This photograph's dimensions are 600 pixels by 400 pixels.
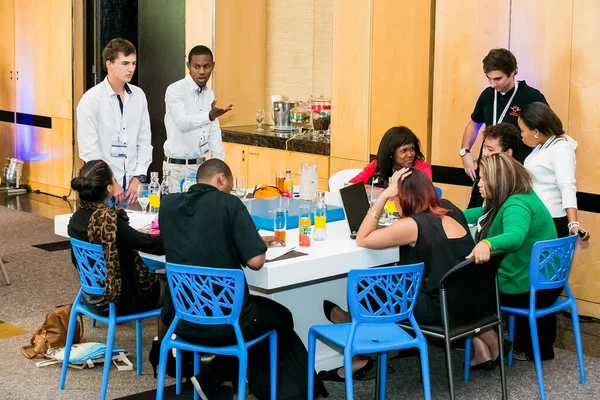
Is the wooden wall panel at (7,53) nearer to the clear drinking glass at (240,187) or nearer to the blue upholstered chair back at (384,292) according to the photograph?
the clear drinking glass at (240,187)

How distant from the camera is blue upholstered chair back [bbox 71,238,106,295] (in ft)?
14.4

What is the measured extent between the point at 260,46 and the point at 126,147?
3.26m

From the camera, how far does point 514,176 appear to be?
15.1ft

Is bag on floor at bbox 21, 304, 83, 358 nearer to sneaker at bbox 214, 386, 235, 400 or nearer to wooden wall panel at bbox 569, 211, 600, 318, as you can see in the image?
sneaker at bbox 214, 386, 235, 400

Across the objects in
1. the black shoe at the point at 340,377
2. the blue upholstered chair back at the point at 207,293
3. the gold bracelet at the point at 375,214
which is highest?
the gold bracelet at the point at 375,214

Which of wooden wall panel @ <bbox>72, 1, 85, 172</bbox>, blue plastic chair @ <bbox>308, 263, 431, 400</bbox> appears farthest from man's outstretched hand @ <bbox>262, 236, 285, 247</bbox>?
wooden wall panel @ <bbox>72, 1, 85, 172</bbox>

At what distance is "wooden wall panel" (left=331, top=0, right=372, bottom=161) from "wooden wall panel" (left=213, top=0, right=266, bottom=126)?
153 cm

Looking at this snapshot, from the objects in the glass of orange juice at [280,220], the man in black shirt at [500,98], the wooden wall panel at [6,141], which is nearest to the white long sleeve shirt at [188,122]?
the man in black shirt at [500,98]

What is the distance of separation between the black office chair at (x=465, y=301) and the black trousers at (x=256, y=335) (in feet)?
1.83

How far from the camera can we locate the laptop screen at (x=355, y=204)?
15.6 feet

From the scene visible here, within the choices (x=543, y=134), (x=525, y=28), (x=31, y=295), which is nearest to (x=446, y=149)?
(x=525, y=28)

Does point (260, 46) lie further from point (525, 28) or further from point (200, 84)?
point (525, 28)

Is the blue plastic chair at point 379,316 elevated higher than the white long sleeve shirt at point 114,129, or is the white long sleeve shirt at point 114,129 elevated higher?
the white long sleeve shirt at point 114,129

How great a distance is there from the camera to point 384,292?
3.98 metres
